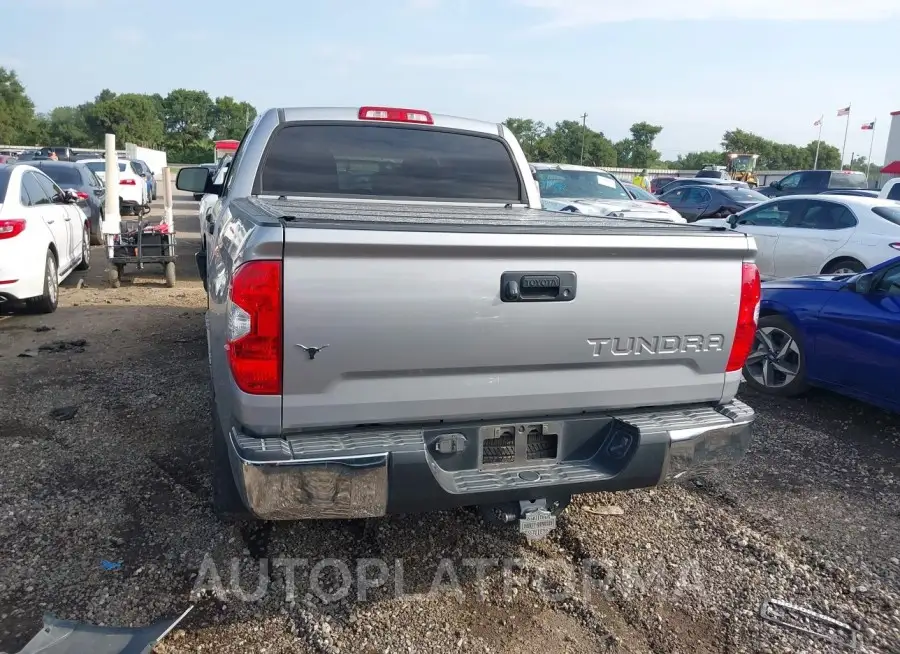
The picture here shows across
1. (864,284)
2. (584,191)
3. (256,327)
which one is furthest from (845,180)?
(256,327)

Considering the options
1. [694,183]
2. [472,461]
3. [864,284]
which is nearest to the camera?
[472,461]

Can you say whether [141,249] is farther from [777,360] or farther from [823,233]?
[823,233]

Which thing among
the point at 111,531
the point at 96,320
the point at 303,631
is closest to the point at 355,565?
the point at 303,631

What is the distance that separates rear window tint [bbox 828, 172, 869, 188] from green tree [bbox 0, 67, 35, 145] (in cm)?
7868

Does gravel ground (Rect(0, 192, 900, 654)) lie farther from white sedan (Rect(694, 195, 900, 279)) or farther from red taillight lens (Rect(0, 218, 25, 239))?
white sedan (Rect(694, 195, 900, 279))

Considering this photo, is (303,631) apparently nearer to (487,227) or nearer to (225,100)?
(487,227)

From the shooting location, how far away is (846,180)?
24391mm

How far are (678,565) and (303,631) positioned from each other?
174 centimetres

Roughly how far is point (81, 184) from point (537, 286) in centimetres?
1325

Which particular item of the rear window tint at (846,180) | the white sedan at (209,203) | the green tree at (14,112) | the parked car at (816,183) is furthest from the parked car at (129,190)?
the green tree at (14,112)

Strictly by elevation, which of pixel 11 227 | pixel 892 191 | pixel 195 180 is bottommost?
pixel 11 227

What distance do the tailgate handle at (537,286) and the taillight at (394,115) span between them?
232 cm

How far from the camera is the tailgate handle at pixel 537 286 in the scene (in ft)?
8.52

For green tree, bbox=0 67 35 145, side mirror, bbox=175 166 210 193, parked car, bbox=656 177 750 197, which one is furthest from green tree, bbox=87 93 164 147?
side mirror, bbox=175 166 210 193
